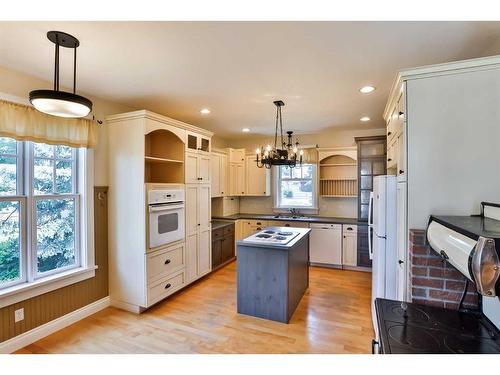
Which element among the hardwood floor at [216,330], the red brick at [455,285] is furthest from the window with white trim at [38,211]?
the red brick at [455,285]

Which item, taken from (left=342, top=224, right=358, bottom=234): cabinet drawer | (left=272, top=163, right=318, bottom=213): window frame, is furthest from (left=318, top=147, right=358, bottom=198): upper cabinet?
(left=342, top=224, right=358, bottom=234): cabinet drawer

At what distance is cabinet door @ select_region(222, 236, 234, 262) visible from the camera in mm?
4728

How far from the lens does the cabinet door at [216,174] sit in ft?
16.0

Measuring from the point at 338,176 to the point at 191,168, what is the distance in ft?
9.95

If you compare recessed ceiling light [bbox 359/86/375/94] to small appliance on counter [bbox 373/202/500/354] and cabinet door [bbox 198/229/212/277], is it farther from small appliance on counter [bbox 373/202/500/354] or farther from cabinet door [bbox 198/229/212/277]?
cabinet door [bbox 198/229/212/277]

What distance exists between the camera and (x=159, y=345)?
2.36 m

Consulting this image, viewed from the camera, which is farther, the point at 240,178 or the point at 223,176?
the point at 240,178

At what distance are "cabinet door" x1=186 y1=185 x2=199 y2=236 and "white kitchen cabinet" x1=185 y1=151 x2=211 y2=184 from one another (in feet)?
0.42

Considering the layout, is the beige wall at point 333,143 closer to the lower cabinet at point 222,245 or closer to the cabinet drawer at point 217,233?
the lower cabinet at point 222,245

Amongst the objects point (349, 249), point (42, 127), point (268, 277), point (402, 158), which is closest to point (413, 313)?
point (402, 158)

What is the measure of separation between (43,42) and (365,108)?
11.3 feet

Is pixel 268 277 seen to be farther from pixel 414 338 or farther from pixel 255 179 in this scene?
pixel 255 179

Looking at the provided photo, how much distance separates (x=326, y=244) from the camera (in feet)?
15.1

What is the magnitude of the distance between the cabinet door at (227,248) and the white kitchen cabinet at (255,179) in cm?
112
